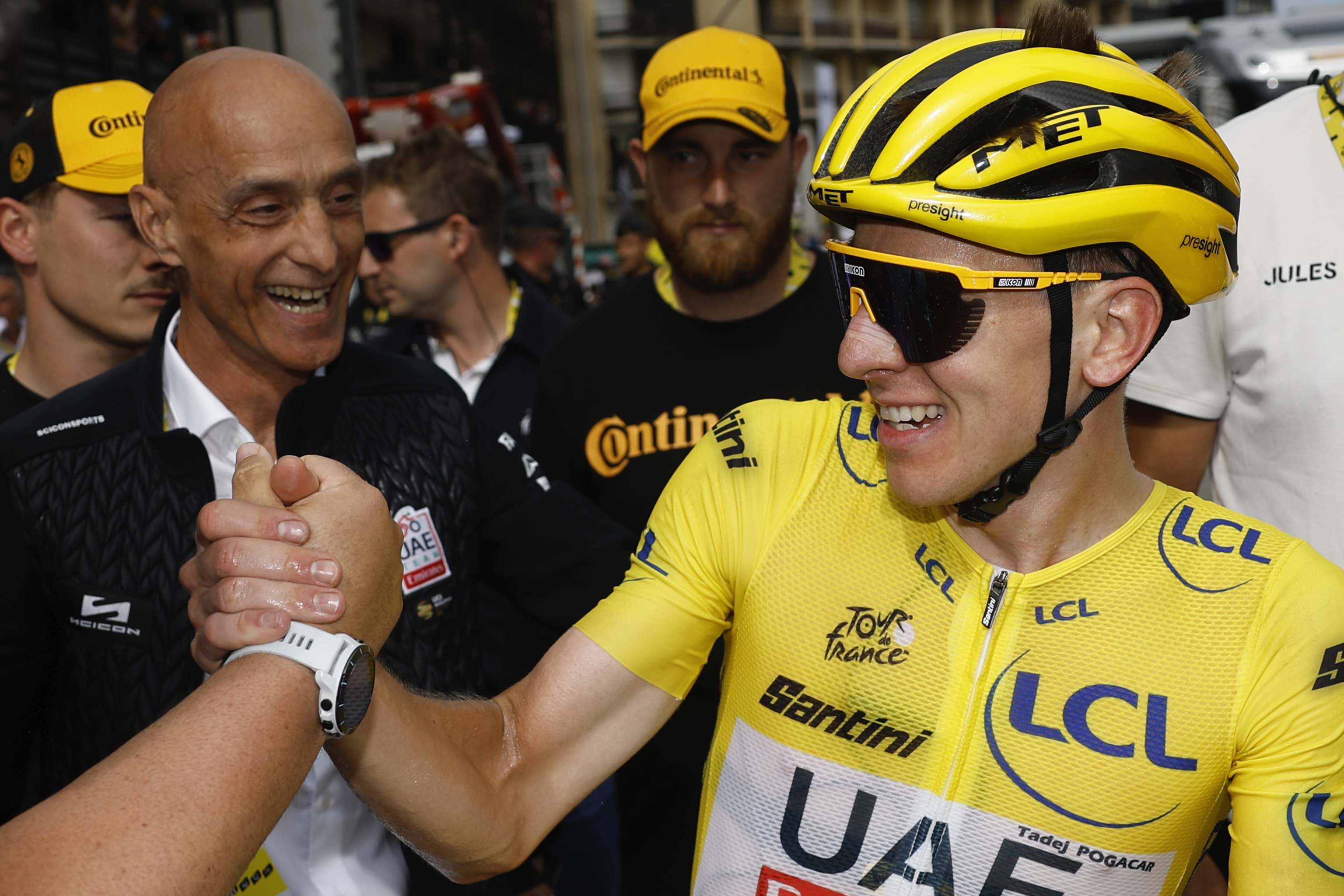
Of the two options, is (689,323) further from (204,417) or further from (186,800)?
(186,800)

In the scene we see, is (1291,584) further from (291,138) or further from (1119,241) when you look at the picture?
(291,138)

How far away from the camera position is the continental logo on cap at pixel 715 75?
11.8 feet

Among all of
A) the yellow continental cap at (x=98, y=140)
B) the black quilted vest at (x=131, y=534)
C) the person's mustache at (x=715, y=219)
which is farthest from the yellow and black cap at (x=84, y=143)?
the person's mustache at (x=715, y=219)

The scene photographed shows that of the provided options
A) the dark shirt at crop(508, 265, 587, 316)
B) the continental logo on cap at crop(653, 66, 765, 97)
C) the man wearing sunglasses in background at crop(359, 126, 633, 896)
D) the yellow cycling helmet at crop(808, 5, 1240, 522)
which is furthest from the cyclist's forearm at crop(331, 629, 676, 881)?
the dark shirt at crop(508, 265, 587, 316)

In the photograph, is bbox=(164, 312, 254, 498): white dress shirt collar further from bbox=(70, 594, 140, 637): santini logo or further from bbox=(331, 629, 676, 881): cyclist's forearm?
bbox=(331, 629, 676, 881): cyclist's forearm

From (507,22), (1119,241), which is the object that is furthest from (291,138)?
(507,22)

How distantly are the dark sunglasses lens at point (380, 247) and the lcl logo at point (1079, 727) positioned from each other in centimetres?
418

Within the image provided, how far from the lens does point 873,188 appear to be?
1.83 meters

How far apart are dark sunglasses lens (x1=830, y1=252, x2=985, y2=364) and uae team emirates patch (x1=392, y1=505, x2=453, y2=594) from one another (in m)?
1.16

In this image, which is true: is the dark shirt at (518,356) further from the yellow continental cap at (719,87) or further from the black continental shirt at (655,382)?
the yellow continental cap at (719,87)

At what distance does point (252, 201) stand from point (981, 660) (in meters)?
1.79

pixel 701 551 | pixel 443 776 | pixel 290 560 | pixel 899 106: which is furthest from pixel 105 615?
pixel 899 106

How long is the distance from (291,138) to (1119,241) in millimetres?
1719

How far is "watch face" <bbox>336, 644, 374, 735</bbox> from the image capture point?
5.41ft
